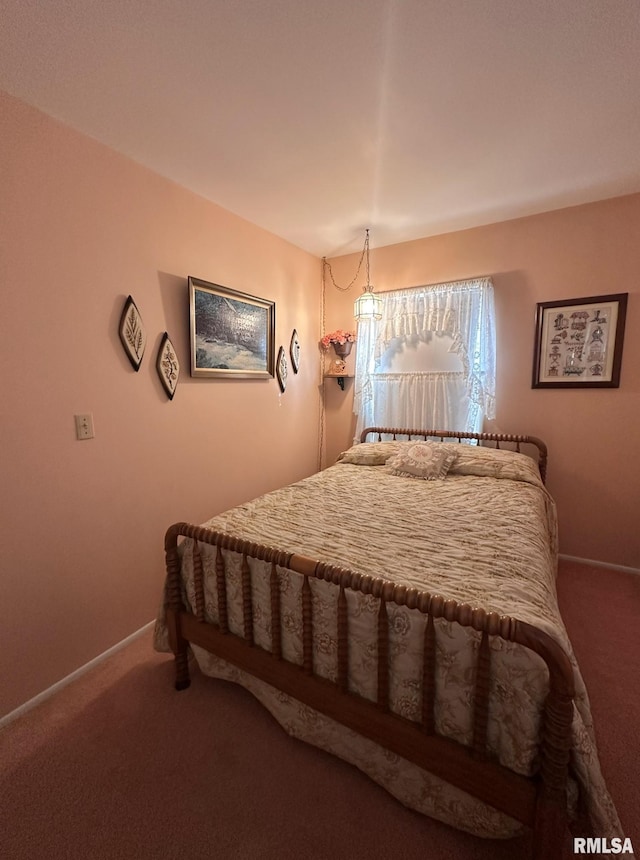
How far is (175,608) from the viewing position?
61.4 inches

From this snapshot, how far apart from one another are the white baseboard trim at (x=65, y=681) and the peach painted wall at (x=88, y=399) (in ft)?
0.09

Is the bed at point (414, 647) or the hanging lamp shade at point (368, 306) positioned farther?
the hanging lamp shade at point (368, 306)

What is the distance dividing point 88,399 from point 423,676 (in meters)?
1.81

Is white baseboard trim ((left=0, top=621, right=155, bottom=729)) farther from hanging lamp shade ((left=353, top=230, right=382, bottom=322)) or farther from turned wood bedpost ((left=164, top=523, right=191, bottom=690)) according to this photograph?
hanging lamp shade ((left=353, top=230, right=382, bottom=322))

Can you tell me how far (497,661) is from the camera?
949mm

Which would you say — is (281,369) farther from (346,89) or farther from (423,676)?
(423,676)

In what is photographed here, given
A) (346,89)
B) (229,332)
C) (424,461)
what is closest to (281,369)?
(229,332)

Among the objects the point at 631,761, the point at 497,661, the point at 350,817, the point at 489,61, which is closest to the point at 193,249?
the point at 489,61

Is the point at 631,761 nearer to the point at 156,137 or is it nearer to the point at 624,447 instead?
the point at 624,447

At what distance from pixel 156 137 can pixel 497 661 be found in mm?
2508

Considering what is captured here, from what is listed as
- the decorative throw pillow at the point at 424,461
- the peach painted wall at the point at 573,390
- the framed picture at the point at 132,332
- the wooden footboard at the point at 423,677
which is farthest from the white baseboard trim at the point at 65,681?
the peach painted wall at the point at 573,390

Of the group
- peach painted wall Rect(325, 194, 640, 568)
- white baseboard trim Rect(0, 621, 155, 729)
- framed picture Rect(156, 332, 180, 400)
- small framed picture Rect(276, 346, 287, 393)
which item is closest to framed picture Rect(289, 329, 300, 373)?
small framed picture Rect(276, 346, 287, 393)

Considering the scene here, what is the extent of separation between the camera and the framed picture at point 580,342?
96.7 inches

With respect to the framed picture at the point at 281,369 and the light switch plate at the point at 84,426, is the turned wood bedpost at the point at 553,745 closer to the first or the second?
the light switch plate at the point at 84,426
